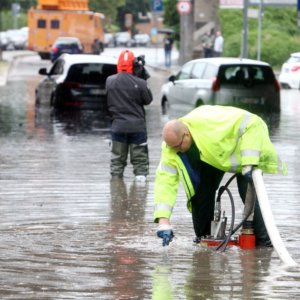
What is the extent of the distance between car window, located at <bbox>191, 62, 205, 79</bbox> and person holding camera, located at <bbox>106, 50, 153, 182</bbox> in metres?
12.7

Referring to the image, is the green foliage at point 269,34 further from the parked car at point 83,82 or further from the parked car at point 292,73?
the parked car at point 83,82

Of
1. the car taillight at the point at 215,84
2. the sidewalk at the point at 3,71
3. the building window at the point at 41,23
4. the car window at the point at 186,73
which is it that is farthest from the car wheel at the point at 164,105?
the building window at the point at 41,23

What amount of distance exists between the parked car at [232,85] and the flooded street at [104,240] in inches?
292

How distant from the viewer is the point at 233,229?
1057 cm

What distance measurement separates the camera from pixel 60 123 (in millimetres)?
26188

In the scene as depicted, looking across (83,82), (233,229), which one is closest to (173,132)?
(233,229)

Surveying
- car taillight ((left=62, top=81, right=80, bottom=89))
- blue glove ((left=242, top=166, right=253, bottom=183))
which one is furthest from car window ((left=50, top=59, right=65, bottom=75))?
blue glove ((left=242, top=166, right=253, bottom=183))

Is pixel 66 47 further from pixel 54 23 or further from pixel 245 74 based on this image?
pixel 245 74

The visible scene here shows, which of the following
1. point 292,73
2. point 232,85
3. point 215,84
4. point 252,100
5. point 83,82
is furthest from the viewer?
point 292,73

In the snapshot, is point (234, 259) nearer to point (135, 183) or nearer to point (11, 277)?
point (11, 277)

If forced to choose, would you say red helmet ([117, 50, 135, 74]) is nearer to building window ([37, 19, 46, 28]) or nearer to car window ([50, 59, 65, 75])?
car window ([50, 59, 65, 75])

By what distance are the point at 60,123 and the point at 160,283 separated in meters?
17.4

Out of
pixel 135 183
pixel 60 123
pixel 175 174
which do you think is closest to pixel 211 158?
pixel 175 174

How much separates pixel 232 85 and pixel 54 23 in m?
48.0
